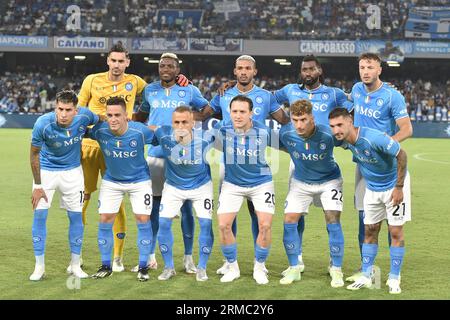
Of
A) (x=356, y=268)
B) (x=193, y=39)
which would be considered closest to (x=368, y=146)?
(x=356, y=268)

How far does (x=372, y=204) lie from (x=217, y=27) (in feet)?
111

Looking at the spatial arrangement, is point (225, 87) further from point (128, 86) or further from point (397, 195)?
point (397, 195)

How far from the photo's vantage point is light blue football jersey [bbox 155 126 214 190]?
715 cm

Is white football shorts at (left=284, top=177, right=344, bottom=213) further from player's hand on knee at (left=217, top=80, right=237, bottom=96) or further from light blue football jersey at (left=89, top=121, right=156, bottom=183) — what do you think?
light blue football jersey at (left=89, top=121, right=156, bottom=183)

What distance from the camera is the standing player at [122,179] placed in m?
7.11

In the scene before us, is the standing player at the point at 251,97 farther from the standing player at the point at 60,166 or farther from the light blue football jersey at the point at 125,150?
the standing player at the point at 60,166

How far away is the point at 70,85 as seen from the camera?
4106cm

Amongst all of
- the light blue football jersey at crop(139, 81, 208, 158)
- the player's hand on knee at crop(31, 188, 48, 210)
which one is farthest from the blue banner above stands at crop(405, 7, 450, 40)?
the player's hand on knee at crop(31, 188, 48, 210)

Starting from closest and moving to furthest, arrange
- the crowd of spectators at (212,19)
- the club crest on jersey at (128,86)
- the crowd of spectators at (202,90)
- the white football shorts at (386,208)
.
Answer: the white football shorts at (386,208)
the club crest on jersey at (128,86)
the crowd of spectators at (202,90)
the crowd of spectators at (212,19)

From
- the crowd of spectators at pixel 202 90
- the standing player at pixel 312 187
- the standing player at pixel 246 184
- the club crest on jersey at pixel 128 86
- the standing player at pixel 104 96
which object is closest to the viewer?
the standing player at pixel 312 187

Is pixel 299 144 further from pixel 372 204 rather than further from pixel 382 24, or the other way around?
pixel 382 24

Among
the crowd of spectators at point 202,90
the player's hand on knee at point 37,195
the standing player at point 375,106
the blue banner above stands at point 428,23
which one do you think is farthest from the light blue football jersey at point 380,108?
the blue banner above stands at point 428,23

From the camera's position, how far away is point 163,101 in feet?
25.2

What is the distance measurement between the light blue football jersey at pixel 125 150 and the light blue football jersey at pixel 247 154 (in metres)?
0.80
